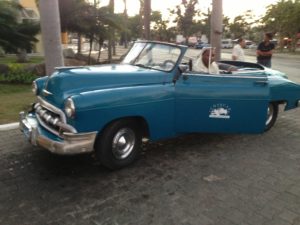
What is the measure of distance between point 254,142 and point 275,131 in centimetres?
86

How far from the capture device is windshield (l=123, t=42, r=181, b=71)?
4879 millimetres

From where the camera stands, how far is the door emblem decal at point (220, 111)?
15.8 ft

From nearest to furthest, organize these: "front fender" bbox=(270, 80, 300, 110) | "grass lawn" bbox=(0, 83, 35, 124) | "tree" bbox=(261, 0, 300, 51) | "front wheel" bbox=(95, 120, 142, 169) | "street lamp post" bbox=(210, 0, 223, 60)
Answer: "front wheel" bbox=(95, 120, 142, 169) < "front fender" bbox=(270, 80, 300, 110) < "grass lawn" bbox=(0, 83, 35, 124) < "street lamp post" bbox=(210, 0, 223, 60) < "tree" bbox=(261, 0, 300, 51)

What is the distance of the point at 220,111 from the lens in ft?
15.9

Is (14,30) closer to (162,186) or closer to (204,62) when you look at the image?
(204,62)

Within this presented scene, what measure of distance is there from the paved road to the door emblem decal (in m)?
0.57

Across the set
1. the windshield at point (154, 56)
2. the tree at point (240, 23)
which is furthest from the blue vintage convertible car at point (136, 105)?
the tree at point (240, 23)

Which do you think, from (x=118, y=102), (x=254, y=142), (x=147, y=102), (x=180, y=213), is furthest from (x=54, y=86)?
(x=254, y=142)

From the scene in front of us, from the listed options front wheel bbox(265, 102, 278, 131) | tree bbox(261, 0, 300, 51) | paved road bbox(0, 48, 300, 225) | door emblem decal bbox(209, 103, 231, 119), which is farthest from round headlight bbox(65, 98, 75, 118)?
tree bbox(261, 0, 300, 51)

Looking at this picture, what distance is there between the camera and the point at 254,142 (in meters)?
5.57

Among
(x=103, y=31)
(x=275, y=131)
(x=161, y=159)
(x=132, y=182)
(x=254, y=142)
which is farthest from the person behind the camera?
(x=103, y=31)

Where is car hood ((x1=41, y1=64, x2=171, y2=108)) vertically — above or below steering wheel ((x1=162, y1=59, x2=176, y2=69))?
below

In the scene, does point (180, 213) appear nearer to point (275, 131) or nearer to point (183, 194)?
point (183, 194)

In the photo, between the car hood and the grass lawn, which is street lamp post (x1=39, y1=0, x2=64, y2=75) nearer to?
the grass lawn
